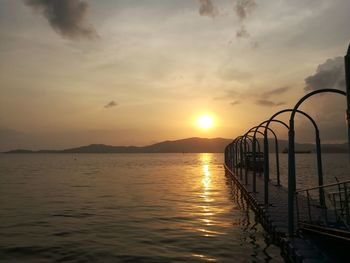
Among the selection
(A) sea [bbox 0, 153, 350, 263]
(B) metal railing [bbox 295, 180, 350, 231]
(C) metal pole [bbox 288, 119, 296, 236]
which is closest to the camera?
(B) metal railing [bbox 295, 180, 350, 231]

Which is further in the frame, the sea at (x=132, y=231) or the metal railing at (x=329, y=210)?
the sea at (x=132, y=231)

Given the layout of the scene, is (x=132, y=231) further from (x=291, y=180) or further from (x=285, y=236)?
(x=291, y=180)

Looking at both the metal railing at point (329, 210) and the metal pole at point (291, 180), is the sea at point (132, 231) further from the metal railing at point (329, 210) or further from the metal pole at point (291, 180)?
the metal railing at point (329, 210)

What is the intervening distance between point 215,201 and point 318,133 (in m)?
12.9

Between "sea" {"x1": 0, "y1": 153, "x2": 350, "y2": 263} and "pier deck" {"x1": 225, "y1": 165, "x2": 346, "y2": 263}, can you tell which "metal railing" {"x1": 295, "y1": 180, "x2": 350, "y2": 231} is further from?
"sea" {"x1": 0, "y1": 153, "x2": 350, "y2": 263}

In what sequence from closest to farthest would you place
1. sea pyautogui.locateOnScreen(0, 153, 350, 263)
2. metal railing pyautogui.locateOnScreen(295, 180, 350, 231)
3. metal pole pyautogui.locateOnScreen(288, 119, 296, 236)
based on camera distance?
metal railing pyautogui.locateOnScreen(295, 180, 350, 231), metal pole pyautogui.locateOnScreen(288, 119, 296, 236), sea pyautogui.locateOnScreen(0, 153, 350, 263)

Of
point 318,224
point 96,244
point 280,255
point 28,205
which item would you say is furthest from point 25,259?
point 28,205

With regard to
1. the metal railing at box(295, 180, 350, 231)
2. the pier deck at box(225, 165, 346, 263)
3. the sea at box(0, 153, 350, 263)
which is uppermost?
the metal railing at box(295, 180, 350, 231)

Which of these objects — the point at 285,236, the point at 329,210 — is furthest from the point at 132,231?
the point at 329,210

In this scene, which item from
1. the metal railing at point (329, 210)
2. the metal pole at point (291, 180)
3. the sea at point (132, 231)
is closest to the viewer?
the metal railing at point (329, 210)

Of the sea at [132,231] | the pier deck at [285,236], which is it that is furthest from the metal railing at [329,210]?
the sea at [132,231]

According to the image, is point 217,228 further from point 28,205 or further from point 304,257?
point 28,205

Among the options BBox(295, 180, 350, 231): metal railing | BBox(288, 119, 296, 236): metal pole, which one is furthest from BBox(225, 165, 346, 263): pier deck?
BBox(288, 119, 296, 236): metal pole

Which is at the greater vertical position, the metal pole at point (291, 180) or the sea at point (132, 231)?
the metal pole at point (291, 180)
